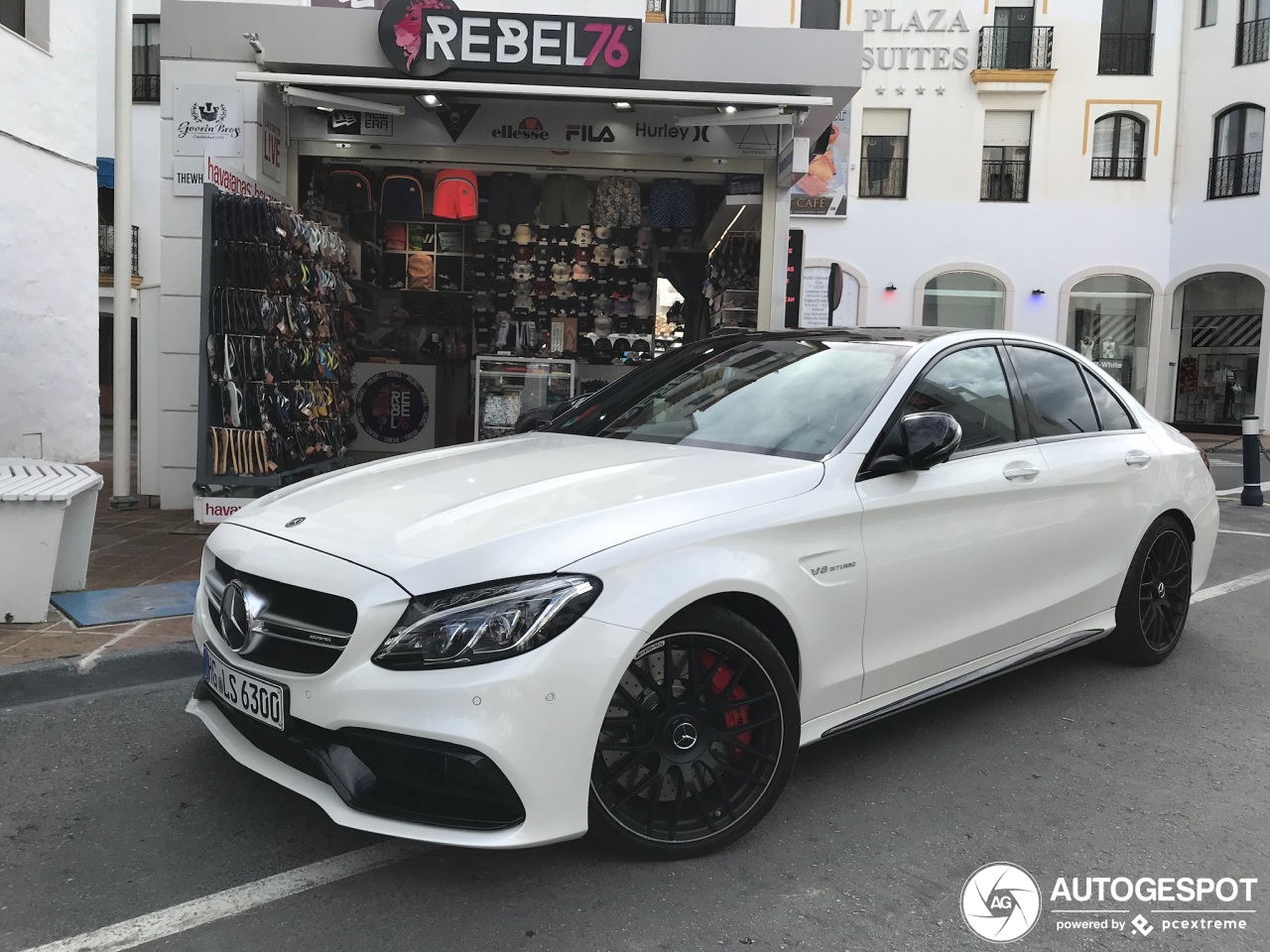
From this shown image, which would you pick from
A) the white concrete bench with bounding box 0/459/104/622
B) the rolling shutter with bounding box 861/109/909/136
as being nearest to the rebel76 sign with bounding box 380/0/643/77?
the white concrete bench with bounding box 0/459/104/622

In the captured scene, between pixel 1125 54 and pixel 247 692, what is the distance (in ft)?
81.6

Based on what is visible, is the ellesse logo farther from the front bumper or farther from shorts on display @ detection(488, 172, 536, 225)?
the front bumper

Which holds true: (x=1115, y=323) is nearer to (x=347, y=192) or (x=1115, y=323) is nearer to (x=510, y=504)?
(x=347, y=192)

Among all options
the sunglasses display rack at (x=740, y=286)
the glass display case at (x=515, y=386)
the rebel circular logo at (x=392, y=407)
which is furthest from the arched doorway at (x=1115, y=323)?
the rebel circular logo at (x=392, y=407)

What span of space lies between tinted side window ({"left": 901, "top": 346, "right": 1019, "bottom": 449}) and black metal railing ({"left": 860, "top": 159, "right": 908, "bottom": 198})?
63.6ft

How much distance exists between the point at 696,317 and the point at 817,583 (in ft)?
30.8

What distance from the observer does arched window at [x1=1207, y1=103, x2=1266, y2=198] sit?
70.6 ft

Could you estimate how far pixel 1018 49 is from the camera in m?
21.9

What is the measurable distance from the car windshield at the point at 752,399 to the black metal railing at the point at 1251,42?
910 inches

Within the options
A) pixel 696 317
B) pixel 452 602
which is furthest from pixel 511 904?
pixel 696 317

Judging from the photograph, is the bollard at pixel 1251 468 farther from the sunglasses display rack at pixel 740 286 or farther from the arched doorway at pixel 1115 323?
the arched doorway at pixel 1115 323

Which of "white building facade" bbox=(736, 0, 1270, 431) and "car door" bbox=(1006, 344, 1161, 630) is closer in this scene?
"car door" bbox=(1006, 344, 1161, 630)

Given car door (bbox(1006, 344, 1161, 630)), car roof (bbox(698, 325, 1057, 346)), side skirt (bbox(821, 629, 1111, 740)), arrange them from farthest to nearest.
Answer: car door (bbox(1006, 344, 1161, 630)), car roof (bbox(698, 325, 1057, 346)), side skirt (bbox(821, 629, 1111, 740))

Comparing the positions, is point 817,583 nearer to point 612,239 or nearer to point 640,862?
point 640,862
